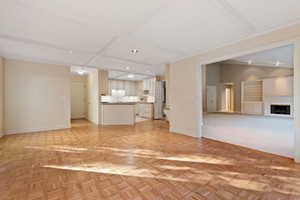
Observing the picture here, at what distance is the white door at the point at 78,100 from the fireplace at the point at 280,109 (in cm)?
1105

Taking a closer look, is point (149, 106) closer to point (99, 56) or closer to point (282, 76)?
point (99, 56)

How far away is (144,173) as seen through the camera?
6.75ft

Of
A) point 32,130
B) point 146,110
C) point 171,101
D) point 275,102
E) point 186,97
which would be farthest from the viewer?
point 146,110

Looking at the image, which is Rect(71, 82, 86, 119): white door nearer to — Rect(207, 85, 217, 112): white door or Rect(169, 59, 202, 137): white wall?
Rect(169, 59, 202, 137): white wall

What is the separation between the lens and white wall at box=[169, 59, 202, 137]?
406cm

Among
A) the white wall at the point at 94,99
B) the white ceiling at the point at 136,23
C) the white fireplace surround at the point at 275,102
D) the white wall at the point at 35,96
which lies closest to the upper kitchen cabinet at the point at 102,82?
the white wall at the point at 94,99

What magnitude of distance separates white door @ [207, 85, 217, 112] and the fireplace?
11.2 feet

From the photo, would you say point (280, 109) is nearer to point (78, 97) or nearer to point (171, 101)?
point (171, 101)

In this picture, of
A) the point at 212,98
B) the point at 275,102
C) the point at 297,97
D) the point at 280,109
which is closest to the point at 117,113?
the point at 297,97

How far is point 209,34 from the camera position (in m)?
2.78

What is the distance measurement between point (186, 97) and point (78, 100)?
21.1 feet

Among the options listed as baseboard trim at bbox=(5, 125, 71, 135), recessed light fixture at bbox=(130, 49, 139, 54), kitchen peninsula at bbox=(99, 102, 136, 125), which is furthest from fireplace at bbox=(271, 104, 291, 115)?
baseboard trim at bbox=(5, 125, 71, 135)

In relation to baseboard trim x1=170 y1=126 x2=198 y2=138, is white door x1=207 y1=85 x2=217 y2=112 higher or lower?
higher

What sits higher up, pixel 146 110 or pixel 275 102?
pixel 275 102
